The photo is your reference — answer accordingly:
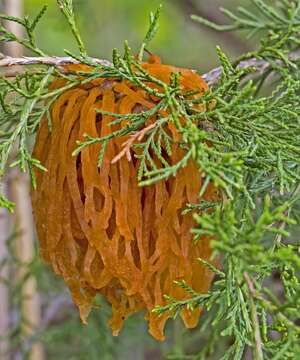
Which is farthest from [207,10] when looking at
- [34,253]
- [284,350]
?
[284,350]

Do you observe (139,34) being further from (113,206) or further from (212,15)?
(113,206)

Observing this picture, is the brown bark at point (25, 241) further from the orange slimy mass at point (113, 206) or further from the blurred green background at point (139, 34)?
the orange slimy mass at point (113, 206)

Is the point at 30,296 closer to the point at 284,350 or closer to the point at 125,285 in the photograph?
the point at 125,285

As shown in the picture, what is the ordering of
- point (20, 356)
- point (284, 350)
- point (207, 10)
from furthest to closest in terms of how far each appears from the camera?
point (207, 10)
point (20, 356)
point (284, 350)

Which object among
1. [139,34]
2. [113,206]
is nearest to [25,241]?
[113,206]

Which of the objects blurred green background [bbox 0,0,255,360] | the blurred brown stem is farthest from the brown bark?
the blurred brown stem

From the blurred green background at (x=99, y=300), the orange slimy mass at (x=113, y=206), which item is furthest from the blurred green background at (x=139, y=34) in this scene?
the orange slimy mass at (x=113, y=206)
